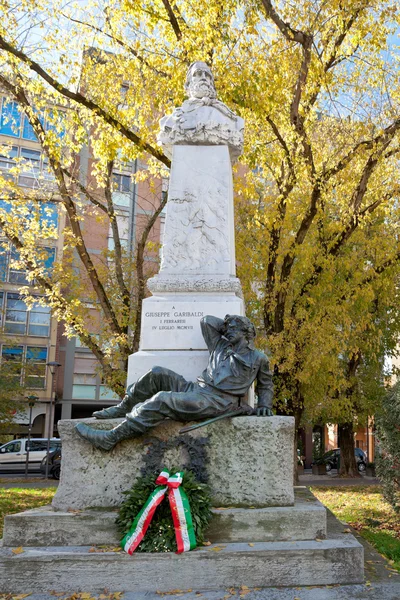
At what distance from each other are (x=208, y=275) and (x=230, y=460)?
86.5 inches

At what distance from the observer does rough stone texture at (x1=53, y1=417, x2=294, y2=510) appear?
193 inches

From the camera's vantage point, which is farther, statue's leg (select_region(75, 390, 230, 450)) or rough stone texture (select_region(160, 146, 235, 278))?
rough stone texture (select_region(160, 146, 235, 278))

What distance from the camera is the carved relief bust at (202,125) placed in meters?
6.85

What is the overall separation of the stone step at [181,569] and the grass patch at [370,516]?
1401 millimetres

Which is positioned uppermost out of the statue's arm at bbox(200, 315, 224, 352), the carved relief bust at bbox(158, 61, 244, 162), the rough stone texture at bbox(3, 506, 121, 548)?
the carved relief bust at bbox(158, 61, 244, 162)

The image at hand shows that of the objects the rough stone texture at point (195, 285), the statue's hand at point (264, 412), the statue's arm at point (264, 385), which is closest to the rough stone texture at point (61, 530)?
the statue's hand at point (264, 412)

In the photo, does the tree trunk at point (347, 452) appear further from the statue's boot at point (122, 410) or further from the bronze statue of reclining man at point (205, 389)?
the statue's boot at point (122, 410)

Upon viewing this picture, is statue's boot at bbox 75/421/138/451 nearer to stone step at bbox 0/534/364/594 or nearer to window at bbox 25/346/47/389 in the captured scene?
stone step at bbox 0/534/364/594

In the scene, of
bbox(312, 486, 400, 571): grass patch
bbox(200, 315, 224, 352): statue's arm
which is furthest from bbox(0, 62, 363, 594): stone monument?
bbox(312, 486, 400, 571): grass patch

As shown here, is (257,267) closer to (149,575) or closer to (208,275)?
(208,275)

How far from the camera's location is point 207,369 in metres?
5.40

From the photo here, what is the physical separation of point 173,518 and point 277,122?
31.2 feet

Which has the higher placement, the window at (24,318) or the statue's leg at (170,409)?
the window at (24,318)

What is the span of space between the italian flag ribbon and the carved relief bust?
4095mm
